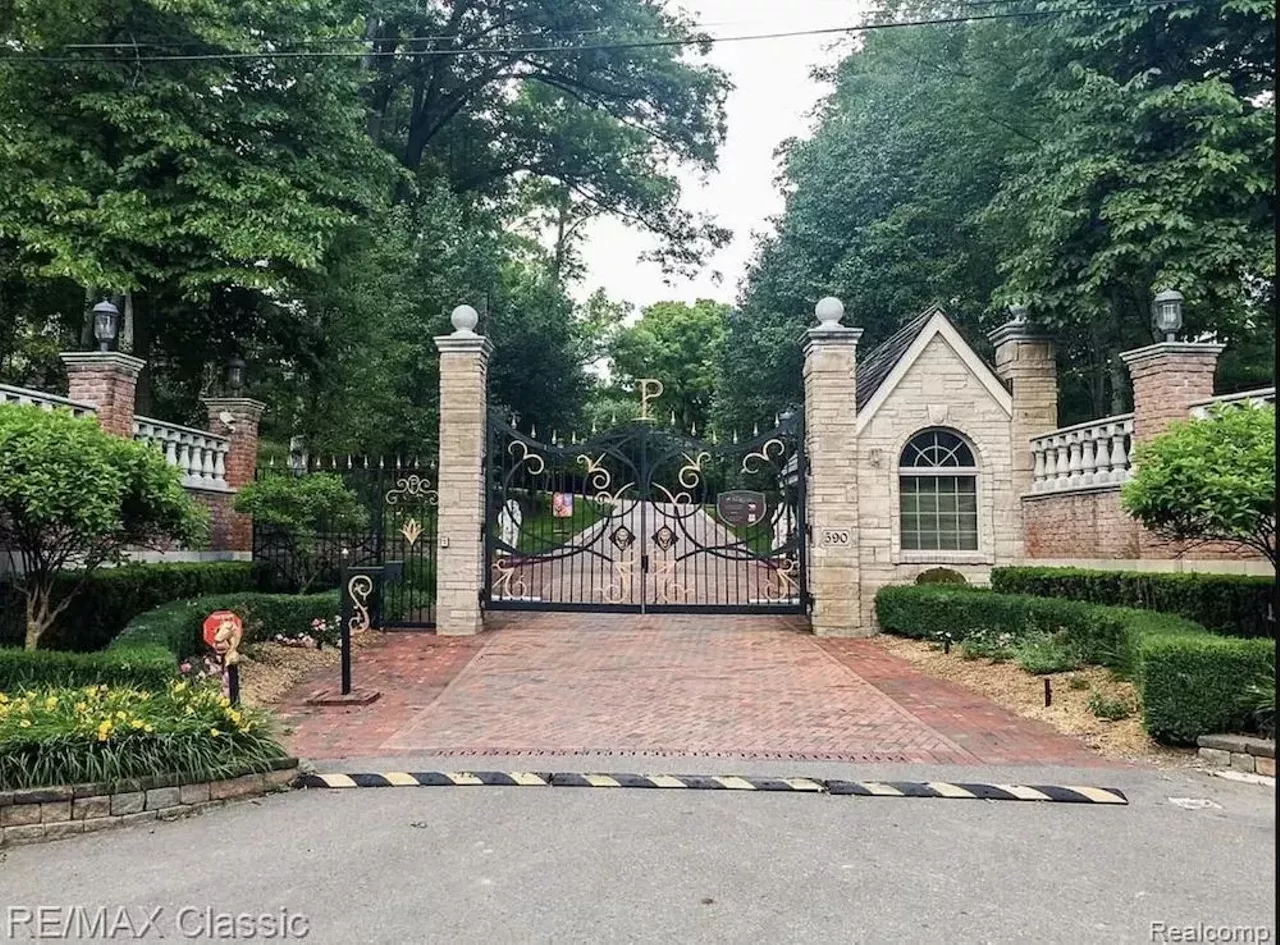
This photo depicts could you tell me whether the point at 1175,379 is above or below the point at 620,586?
above

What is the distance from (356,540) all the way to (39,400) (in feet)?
14.5

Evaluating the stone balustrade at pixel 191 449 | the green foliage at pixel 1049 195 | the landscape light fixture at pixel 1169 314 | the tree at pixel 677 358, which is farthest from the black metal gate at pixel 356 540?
the tree at pixel 677 358

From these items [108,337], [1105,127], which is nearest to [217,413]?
[108,337]

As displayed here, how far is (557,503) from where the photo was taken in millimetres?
12094

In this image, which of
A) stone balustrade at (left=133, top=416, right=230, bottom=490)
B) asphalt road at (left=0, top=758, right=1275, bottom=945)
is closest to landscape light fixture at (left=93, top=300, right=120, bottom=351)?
stone balustrade at (left=133, top=416, right=230, bottom=490)

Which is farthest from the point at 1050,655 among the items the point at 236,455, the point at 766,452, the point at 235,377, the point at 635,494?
the point at 235,377

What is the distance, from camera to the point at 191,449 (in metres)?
11.2

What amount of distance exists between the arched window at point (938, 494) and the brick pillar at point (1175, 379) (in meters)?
2.86

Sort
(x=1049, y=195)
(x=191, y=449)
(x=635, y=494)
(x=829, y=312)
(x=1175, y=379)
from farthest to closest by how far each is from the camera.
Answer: (x=1049, y=195) < (x=635, y=494) < (x=829, y=312) < (x=191, y=449) < (x=1175, y=379)

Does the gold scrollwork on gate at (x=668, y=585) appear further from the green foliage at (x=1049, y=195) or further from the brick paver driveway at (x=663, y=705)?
the green foliage at (x=1049, y=195)

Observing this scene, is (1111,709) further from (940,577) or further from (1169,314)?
(940,577)

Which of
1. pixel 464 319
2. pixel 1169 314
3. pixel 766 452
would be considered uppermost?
pixel 464 319

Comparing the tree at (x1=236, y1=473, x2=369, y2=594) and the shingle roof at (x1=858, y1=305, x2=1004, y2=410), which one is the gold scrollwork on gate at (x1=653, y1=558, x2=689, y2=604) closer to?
the shingle roof at (x1=858, y1=305, x2=1004, y2=410)

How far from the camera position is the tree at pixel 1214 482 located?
19.9ft
